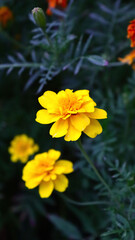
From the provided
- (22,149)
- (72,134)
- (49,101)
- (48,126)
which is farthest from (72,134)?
(48,126)

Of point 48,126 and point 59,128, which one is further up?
point 59,128

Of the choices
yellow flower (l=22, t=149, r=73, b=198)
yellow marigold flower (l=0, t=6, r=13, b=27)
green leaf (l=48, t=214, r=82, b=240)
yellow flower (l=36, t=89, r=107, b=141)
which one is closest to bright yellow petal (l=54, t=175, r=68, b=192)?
yellow flower (l=22, t=149, r=73, b=198)

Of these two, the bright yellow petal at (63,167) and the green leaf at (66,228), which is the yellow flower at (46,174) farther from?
the green leaf at (66,228)

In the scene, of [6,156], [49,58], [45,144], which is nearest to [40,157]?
[49,58]

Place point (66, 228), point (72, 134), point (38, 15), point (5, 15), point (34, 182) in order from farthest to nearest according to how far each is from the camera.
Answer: point (5, 15) → point (66, 228) → point (38, 15) → point (34, 182) → point (72, 134)

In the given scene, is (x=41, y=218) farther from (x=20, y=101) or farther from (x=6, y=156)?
(x=20, y=101)

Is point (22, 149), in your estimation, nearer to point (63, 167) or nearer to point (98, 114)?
point (63, 167)
